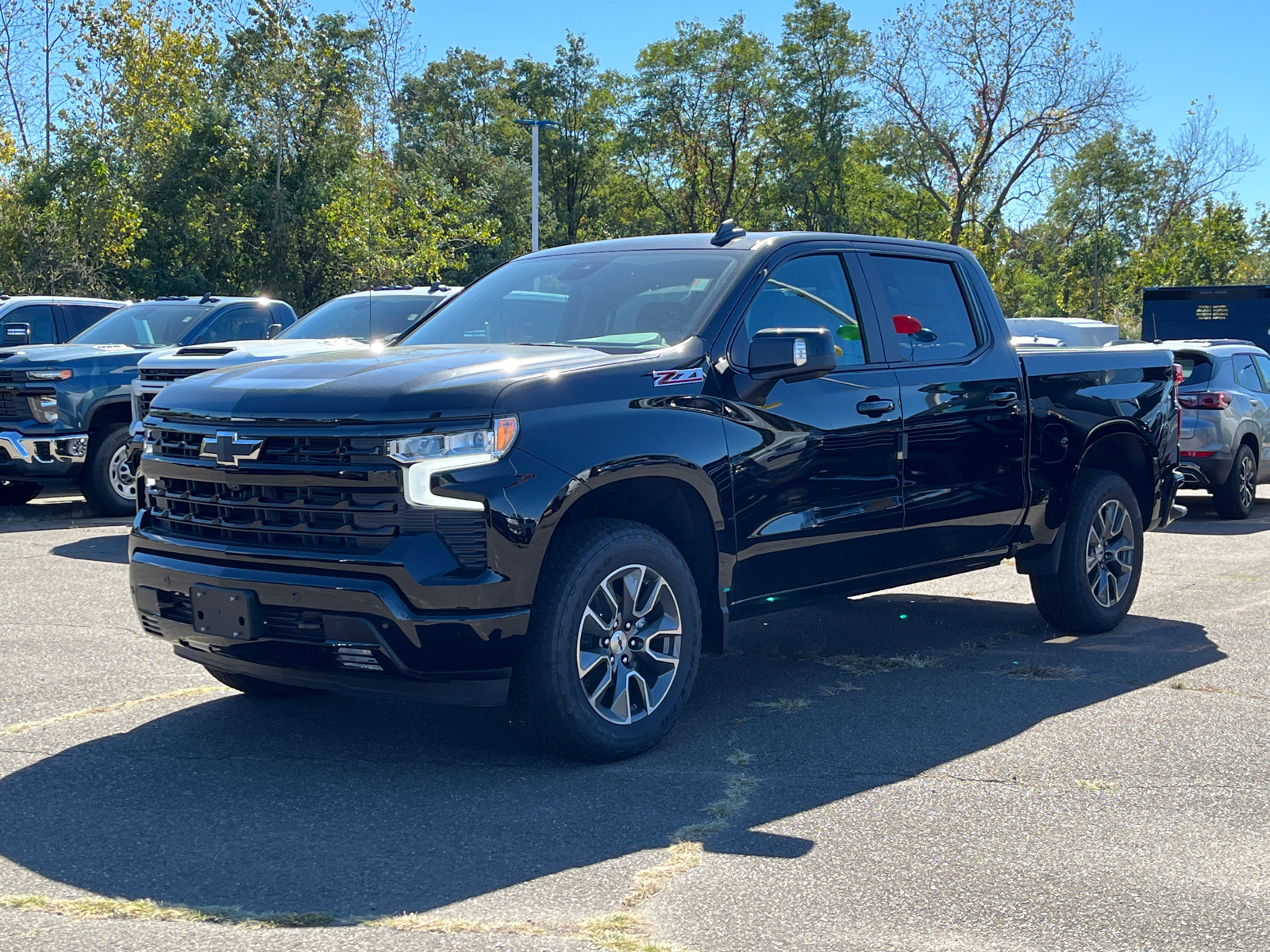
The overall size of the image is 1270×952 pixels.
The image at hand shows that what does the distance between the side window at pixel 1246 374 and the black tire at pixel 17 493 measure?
1218cm

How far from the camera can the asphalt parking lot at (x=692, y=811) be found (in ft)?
11.4

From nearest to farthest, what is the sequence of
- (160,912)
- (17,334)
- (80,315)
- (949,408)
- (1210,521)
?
(160,912), (949,408), (17,334), (1210,521), (80,315)

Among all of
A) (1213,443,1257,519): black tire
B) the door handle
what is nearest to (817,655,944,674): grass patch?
the door handle

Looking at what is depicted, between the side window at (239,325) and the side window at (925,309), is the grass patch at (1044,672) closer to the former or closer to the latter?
the side window at (925,309)

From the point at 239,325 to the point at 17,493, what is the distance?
292 cm

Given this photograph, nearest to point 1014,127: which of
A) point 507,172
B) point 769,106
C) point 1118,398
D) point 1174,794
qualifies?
point 769,106

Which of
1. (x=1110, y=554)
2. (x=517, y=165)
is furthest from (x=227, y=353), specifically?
(x=517, y=165)

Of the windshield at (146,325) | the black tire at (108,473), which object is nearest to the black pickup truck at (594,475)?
the black tire at (108,473)

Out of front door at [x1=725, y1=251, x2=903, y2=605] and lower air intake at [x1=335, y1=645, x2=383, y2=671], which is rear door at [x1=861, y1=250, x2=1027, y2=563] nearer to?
front door at [x1=725, y1=251, x2=903, y2=605]

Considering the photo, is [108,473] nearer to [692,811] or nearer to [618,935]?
[692,811]

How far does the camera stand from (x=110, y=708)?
18.4 ft

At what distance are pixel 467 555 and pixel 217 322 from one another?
9.59 m

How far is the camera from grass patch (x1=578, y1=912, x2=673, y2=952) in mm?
3307

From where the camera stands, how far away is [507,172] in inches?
2211
